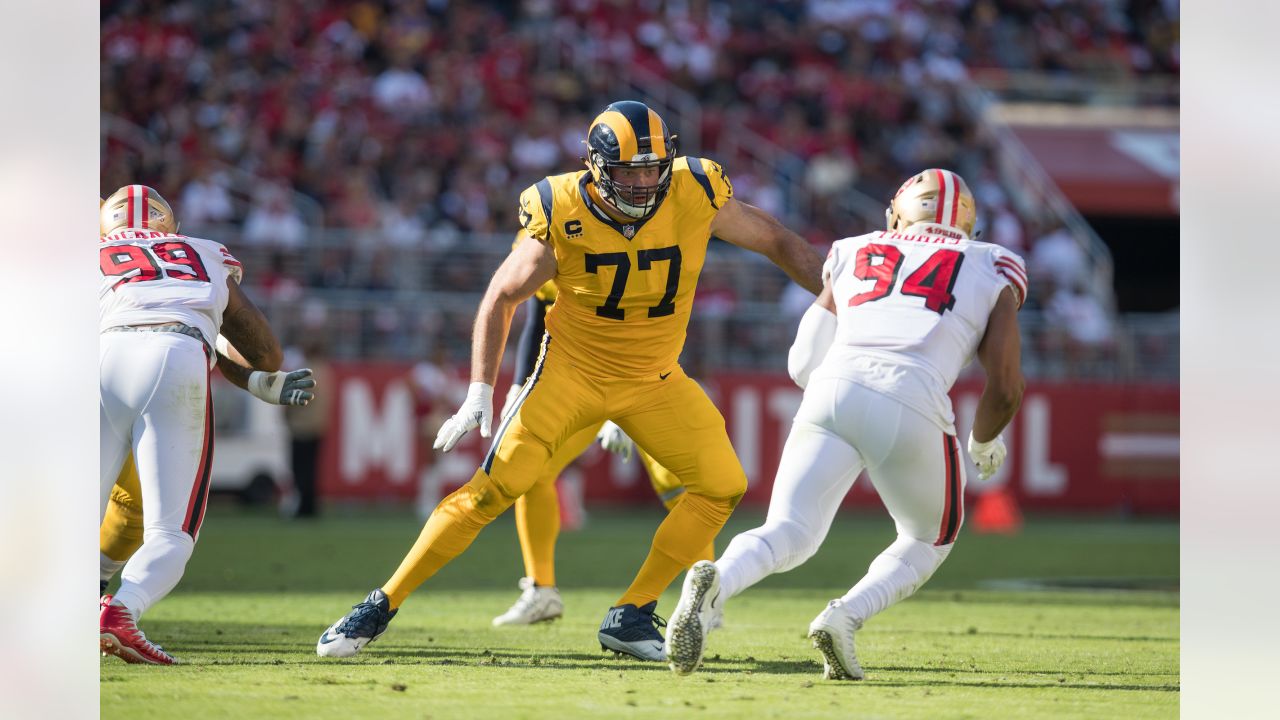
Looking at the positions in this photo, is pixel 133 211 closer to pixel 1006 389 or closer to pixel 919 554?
pixel 919 554

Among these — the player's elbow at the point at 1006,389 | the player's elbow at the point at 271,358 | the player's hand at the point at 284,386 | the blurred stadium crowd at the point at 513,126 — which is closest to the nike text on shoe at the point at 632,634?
the player's hand at the point at 284,386

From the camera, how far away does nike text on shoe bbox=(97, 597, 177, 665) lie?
545cm

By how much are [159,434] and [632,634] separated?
1.95m

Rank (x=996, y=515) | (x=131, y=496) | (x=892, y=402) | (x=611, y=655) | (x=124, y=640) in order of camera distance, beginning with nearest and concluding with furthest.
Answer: (x=892, y=402) → (x=124, y=640) → (x=611, y=655) → (x=131, y=496) → (x=996, y=515)

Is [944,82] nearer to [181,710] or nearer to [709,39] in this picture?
[709,39]

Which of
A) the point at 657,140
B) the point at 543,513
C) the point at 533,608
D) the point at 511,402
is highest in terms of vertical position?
the point at 657,140

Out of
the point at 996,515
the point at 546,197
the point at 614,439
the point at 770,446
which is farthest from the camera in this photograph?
the point at 770,446

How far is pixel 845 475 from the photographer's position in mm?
5363

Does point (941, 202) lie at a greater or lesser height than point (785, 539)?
greater

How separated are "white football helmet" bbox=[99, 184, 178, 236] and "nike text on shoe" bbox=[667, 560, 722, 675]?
2754 mm

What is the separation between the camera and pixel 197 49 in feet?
66.6

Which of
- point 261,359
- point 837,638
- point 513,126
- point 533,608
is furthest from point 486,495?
point 513,126

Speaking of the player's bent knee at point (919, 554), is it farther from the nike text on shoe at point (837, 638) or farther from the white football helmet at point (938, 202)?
the white football helmet at point (938, 202)

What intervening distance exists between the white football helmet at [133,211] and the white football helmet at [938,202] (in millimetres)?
2949
